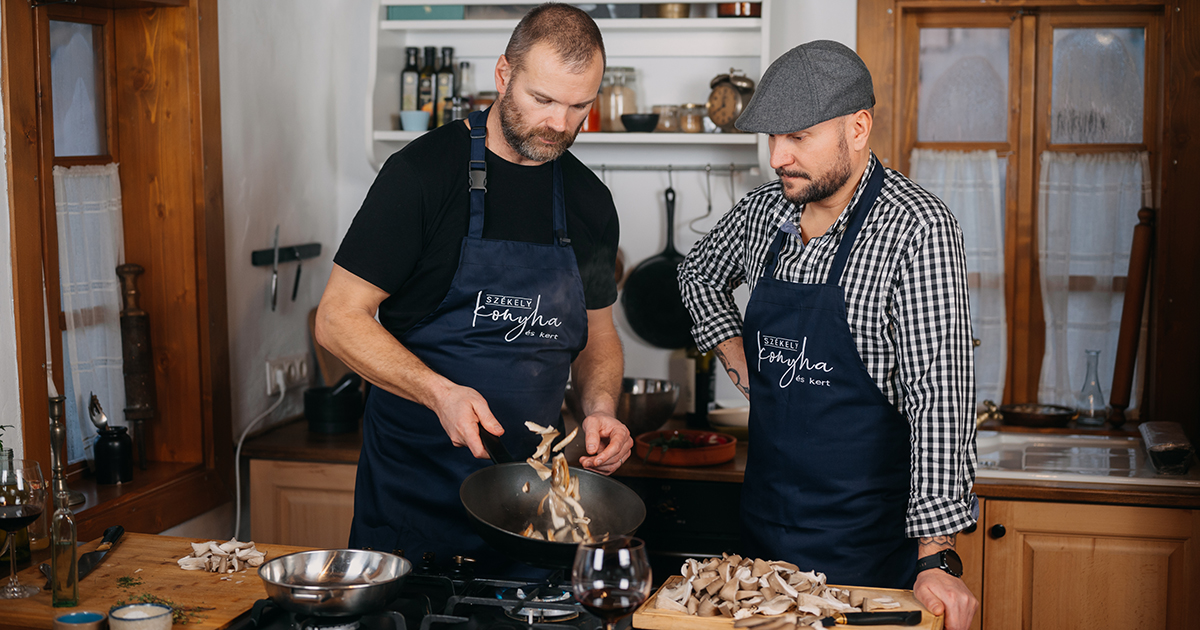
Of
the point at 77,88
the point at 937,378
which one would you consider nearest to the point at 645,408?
the point at 937,378

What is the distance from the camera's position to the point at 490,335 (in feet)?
6.86

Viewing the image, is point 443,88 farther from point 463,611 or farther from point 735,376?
point 463,611

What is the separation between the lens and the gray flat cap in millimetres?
1950

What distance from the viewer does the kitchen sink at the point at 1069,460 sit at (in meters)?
2.65

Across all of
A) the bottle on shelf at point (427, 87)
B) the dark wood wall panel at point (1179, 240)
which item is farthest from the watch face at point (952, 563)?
the bottle on shelf at point (427, 87)

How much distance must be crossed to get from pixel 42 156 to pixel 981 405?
8.97ft

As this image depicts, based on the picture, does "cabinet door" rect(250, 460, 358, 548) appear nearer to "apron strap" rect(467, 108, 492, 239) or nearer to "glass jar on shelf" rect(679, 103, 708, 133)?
"apron strap" rect(467, 108, 492, 239)

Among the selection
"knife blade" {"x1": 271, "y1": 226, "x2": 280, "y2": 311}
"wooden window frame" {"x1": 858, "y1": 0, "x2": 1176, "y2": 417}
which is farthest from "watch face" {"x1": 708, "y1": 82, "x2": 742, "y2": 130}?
"knife blade" {"x1": 271, "y1": 226, "x2": 280, "y2": 311}

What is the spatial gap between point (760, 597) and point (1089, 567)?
147cm

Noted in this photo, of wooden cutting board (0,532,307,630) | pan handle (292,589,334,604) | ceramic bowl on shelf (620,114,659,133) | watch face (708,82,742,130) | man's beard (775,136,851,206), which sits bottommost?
wooden cutting board (0,532,307,630)

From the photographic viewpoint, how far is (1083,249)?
10.9ft

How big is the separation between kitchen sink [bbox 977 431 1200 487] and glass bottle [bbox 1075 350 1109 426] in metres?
0.10

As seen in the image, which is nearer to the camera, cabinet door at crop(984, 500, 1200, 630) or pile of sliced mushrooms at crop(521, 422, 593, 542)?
pile of sliced mushrooms at crop(521, 422, 593, 542)

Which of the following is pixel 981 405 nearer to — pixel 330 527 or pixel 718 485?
pixel 718 485
